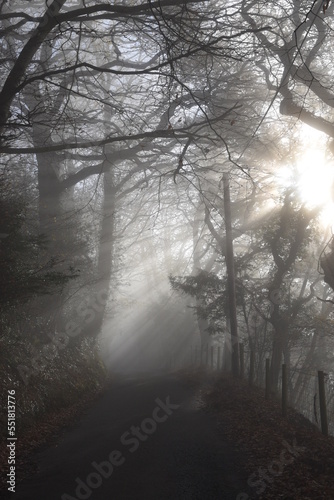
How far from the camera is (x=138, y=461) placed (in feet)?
26.8

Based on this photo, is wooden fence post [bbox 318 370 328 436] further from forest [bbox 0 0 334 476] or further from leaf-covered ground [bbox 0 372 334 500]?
forest [bbox 0 0 334 476]

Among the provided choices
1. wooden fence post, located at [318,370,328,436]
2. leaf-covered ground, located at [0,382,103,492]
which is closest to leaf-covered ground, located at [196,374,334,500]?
wooden fence post, located at [318,370,328,436]

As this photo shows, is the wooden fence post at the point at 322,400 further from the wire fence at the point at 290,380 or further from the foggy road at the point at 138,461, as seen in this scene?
the wire fence at the point at 290,380

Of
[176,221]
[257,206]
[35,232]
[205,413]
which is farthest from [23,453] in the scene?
[176,221]

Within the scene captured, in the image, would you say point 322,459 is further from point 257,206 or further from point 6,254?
point 257,206

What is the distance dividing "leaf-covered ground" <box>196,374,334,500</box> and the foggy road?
32 centimetres

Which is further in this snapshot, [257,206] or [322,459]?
[257,206]

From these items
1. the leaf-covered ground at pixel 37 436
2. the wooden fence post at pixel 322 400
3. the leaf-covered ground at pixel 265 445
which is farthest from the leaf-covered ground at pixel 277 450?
the leaf-covered ground at pixel 37 436

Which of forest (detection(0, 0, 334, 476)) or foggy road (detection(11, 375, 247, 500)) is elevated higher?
forest (detection(0, 0, 334, 476))

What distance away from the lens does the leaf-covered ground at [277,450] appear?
6680mm

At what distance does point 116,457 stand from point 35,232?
13.2 metres

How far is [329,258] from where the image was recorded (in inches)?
508

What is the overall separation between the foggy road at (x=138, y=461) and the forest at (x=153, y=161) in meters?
2.17

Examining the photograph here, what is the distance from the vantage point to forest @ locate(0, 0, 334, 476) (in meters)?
8.30
